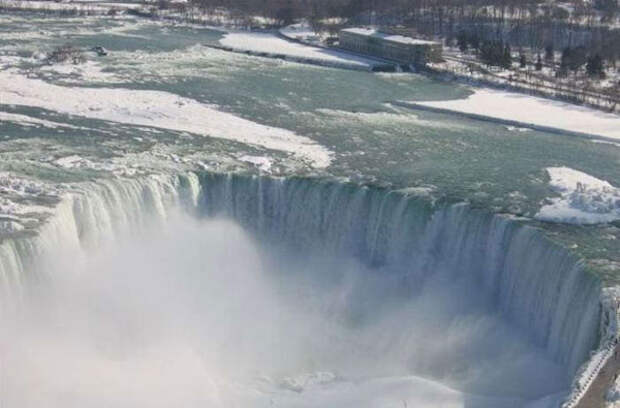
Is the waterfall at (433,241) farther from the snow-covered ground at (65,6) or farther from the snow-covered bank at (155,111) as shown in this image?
the snow-covered ground at (65,6)

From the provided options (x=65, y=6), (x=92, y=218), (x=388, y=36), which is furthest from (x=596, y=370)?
(x=65, y=6)

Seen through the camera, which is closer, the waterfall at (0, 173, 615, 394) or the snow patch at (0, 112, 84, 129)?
the waterfall at (0, 173, 615, 394)

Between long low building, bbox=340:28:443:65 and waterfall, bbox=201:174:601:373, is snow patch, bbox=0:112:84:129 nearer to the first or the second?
waterfall, bbox=201:174:601:373

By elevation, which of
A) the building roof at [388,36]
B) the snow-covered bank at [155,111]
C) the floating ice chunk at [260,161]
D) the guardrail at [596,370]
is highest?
the building roof at [388,36]

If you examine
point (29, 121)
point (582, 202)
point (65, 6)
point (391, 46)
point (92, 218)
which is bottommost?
point (582, 202)

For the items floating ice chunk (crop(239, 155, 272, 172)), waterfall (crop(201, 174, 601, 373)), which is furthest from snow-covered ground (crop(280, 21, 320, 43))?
waterfall (crop(201, 174, 601, 373))

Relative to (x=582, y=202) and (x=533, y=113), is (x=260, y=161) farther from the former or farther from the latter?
(x=533, y=113)

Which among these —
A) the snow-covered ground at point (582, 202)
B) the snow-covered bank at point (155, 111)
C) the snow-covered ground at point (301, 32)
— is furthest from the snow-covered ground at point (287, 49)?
the snow-covered ground at point (582, 202)
